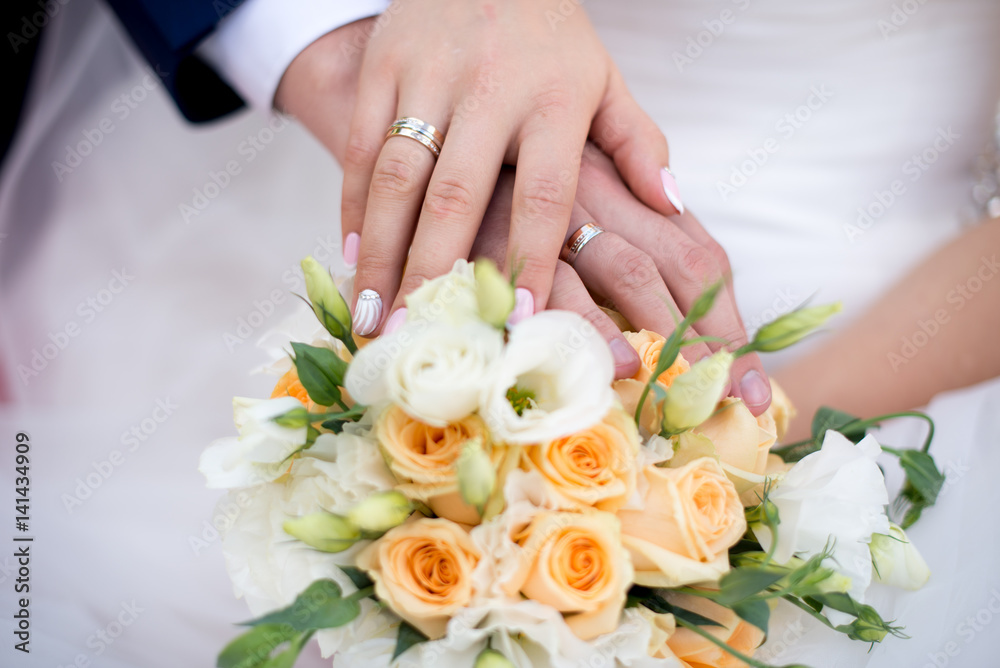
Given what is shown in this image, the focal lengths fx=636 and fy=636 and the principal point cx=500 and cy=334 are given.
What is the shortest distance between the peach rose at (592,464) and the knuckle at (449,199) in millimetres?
333

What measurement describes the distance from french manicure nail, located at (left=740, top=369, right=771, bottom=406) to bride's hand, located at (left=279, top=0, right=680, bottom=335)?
8.9 inches

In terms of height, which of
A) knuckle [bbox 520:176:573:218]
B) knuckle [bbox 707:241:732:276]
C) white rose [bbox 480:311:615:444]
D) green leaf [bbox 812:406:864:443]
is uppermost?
white rose [bbox 480:311:615:444]

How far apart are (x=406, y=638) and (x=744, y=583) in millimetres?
230

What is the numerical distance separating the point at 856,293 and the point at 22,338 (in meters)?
1.51

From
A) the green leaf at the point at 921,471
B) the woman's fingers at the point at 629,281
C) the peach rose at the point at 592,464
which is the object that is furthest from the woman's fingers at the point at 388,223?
the green leaf at the point at 921,471

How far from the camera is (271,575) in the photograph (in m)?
0.47

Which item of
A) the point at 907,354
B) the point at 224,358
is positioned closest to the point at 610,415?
the point at 907,354

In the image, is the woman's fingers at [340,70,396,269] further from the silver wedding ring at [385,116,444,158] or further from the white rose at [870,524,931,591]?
the white rose at [870,524,931,591]

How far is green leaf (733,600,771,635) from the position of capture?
0.43 meters

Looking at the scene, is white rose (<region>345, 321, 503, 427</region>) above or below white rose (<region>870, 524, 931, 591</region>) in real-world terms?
above

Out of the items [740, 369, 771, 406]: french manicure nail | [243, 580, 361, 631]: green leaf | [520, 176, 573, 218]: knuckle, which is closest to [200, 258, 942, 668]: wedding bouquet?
[243, 580, 361, 631]: green leaf

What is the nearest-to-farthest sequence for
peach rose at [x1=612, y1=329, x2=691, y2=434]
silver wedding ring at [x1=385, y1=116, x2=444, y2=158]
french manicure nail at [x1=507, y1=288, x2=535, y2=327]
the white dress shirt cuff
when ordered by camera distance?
peach rose at [x1=612, y1=329, x2=691, y2=434] → french manicure nail at [x1=507, y1=288, x2=535, y2=327] → silver wedding ring at [x1=385, y1=116, x2=444, y2=158] → the white dress shirt cuff

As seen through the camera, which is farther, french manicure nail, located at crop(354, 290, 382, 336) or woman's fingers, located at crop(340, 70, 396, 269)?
woman's fingers, located at crop(340, 70, 396, 269)

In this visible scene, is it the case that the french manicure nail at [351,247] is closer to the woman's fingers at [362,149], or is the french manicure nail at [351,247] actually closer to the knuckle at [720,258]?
the woman's fingers at [362,149]
